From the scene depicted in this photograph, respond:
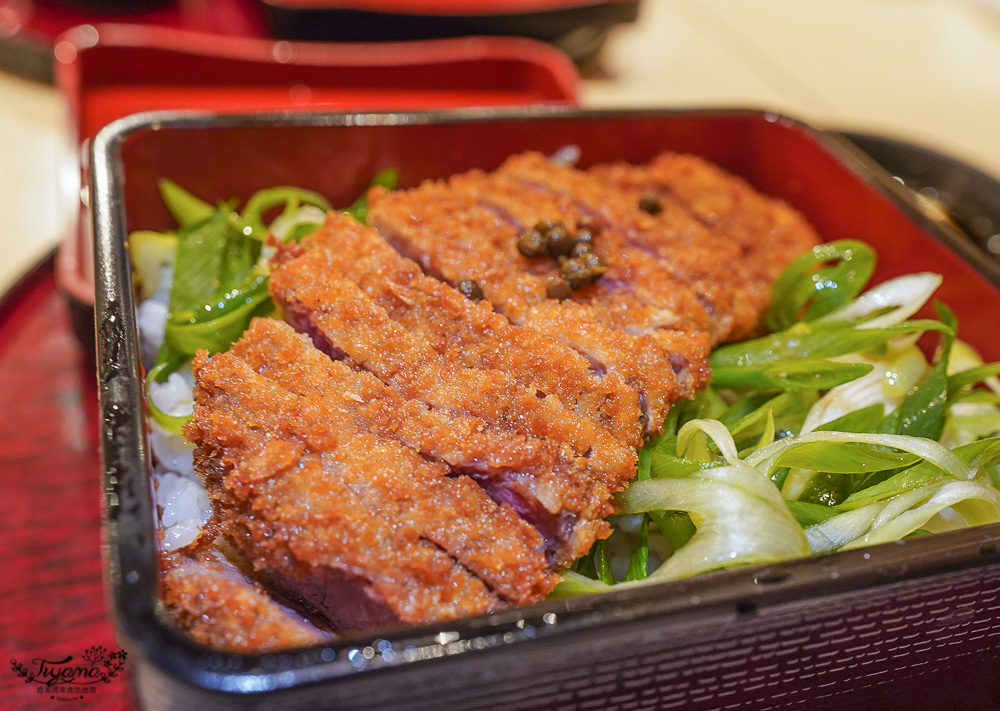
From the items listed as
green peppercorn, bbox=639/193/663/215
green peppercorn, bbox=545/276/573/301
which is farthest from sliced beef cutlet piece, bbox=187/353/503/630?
green peppercorn, bbox=639/193/663/215

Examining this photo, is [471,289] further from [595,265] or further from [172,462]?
[172,462]

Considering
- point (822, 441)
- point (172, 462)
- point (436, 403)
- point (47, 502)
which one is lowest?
point (47, 502)

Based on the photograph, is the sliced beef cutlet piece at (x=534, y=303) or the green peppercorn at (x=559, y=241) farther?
the green peppercorn at (x=559, y=241)

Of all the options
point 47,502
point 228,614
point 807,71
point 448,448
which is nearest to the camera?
point 228,614

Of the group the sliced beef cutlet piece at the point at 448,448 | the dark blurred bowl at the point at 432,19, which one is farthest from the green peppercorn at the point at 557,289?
the dark blurred bowl at the point at 432,19

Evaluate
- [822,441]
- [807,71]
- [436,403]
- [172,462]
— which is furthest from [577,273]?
[807,71]

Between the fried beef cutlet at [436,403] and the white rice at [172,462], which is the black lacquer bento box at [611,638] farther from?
the white rice at [172,462]

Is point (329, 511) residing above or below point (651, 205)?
below
